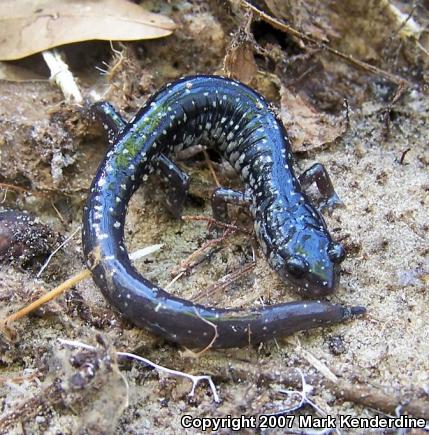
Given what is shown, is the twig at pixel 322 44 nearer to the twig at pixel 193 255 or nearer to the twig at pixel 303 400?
the twig at pixel 193 255

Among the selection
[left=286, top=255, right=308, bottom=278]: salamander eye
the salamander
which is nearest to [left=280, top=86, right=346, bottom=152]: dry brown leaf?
the salamander

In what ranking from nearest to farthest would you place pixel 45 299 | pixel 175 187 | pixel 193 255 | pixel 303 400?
pixel 303 400
pixel 45 299
pixel 193 255
pixel 175 187

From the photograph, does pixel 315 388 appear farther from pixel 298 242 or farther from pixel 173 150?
pixel 173 150

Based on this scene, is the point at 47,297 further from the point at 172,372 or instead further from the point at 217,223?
the point at 217,223

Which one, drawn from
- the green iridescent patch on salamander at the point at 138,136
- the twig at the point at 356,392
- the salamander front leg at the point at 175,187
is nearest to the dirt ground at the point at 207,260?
the twig at the point at 356,392

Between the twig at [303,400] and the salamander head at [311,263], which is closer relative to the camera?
the twig at [303,400]

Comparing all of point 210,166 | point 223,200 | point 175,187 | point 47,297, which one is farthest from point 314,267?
point 47,297
